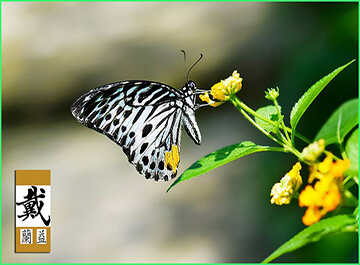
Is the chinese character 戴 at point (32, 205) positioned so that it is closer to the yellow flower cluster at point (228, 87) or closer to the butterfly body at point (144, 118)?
the butterfly body at point (144, 118)

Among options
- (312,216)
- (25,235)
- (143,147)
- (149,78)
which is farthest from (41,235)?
(312,216)

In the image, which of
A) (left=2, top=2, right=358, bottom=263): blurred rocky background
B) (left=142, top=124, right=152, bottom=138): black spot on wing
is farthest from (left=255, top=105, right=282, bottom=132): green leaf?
(left=2, top=2, right=358, bottom=263): blurred rocky background

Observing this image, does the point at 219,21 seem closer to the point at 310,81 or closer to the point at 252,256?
the point at 310,81

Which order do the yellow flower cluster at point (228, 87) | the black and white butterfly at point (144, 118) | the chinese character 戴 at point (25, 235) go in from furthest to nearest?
the chinese character 戴 at point (25, 235) → the black and white butterfly at point (144, 118) → the yellow flower cluster at point (228, 87)

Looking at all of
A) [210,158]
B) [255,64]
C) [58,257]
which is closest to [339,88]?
[255,64]

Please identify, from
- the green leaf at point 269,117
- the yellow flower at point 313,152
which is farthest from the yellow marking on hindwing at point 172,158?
the yellow flower at point 313,152

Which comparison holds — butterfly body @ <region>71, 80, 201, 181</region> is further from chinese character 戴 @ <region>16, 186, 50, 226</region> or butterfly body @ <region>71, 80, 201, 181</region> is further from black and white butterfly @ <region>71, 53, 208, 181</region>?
chinese character 戴 @ <region>16, 186, 50, 226</region>
